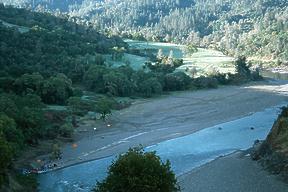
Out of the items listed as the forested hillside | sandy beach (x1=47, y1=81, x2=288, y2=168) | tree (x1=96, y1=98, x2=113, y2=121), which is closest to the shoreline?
sandy beach (x1=47, y1=81, x2=288, y2=168)

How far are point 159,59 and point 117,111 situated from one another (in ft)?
260

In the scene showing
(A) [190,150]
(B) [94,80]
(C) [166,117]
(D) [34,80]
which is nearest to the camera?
(A) [190,150]

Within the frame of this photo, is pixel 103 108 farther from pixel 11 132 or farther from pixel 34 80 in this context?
pixel 11 132

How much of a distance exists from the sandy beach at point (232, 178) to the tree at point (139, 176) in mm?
12846

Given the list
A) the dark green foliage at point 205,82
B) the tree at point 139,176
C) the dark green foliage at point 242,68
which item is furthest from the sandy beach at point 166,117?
the tree at point 139,176

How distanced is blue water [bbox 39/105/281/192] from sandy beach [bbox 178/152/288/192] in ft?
10.5

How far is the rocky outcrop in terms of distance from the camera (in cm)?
5828

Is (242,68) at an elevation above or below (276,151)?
below

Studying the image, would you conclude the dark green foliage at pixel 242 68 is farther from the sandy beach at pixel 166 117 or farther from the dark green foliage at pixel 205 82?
the dark green foliage at pixel 205 82

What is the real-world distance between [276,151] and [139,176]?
95.3 feet

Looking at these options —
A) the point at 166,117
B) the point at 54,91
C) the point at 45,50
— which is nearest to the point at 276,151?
the point at 166,117

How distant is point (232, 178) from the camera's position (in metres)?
57.8

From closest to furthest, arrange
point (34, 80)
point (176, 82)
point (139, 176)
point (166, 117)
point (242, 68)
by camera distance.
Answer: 1. point (139, 176)
2. point (166, 117)
3. point (34, 80)
4. point (176, 82)
5. point (242, 68)

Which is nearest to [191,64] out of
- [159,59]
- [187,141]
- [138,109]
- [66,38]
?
[159,59]
